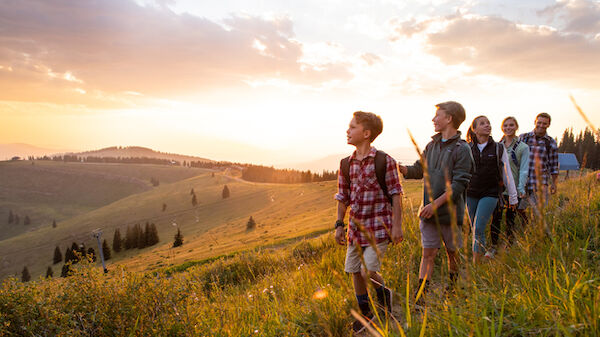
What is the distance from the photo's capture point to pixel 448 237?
396 centimetres

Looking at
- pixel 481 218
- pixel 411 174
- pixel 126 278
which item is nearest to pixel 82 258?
pixel 126 278

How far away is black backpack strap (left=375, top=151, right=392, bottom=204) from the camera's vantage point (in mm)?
3688

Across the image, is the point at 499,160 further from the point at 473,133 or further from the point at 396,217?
the point at 396,217

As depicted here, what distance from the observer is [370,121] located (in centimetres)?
379

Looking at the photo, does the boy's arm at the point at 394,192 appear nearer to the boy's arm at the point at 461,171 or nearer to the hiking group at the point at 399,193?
the hiking group at the point at 399,193

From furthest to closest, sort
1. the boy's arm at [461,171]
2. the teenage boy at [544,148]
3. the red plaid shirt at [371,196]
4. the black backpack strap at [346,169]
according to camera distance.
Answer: the teenage boy at [544,148] < the black backpack strap at [346,169] < the boy's arm at [461,171] < the red plaid shirt at [371,196]

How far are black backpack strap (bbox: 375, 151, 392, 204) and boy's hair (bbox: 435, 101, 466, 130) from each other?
3.42 ft

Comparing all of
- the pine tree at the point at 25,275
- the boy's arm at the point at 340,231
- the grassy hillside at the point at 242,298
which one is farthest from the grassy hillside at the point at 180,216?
the boy's arm at the point at 340,231

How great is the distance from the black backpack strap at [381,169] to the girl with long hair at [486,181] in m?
1.86

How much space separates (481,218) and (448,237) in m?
1.10

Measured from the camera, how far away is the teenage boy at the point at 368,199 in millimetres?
3559

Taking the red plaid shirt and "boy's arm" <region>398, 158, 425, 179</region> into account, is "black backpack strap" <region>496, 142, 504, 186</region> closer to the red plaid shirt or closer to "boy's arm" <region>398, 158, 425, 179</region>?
"boy's arm" <region>398, 158, 425, 179</region>

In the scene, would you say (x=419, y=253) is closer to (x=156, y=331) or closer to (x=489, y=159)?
(x=489, y=159)

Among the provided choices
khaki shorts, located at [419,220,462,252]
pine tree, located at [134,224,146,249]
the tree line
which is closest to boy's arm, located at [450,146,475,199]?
khaki shorts, located at [419,220,462,252]
